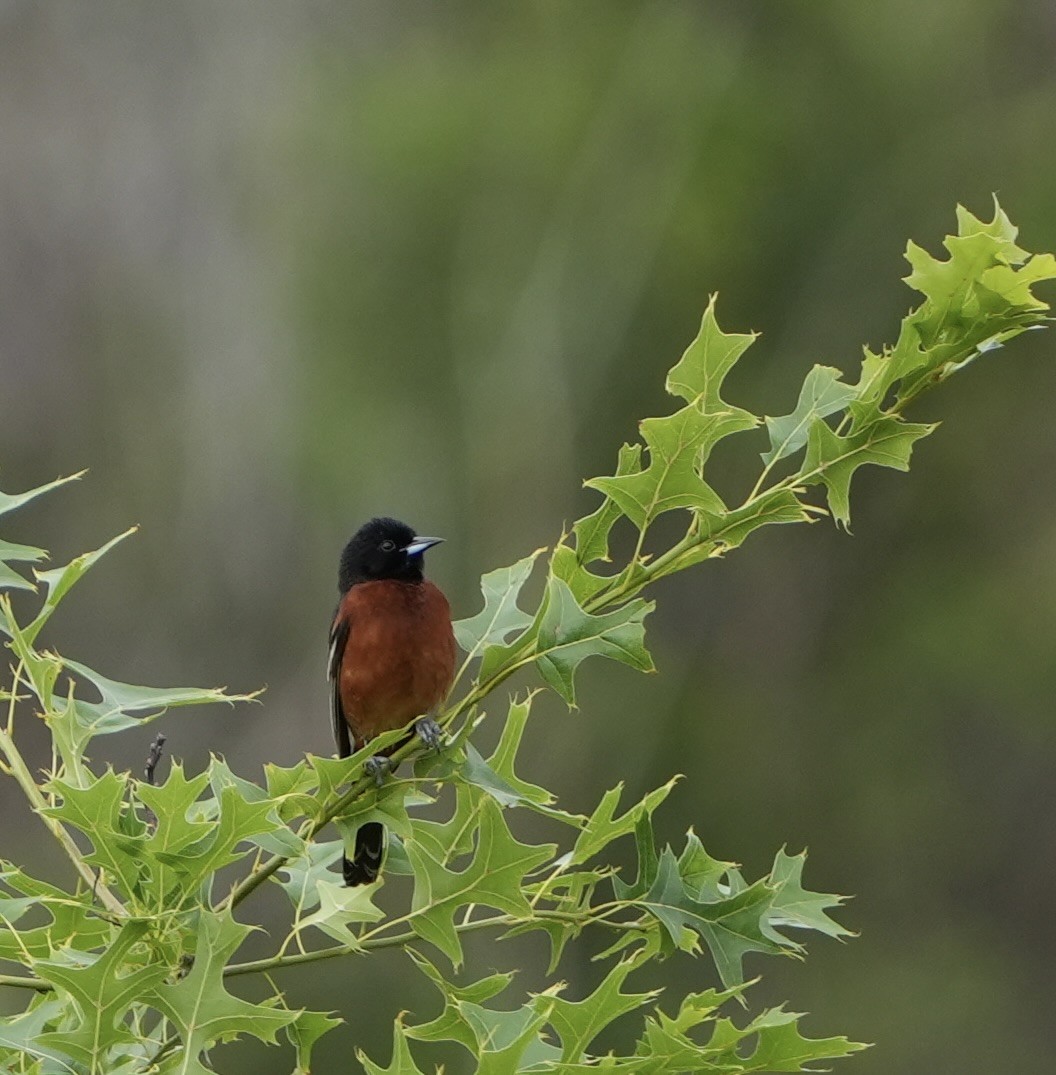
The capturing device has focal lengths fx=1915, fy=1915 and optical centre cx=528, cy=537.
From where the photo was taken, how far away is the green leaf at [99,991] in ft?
8.31

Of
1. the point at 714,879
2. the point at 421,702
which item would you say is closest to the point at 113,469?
the point at 421,702

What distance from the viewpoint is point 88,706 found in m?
3.21

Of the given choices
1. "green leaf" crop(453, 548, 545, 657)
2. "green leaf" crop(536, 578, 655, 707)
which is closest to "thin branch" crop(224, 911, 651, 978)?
"green leaf" crop(536, 578, 655, 707)

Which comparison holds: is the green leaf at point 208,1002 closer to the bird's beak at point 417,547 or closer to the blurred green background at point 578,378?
the bird's beak at point 417,547

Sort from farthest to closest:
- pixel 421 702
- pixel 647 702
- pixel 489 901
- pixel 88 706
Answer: pixel 647 702, pixel 421 702, pixel 88 706, pixel 489 901

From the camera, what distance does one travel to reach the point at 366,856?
11.6 feet

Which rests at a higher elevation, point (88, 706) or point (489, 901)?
point (88, 706)

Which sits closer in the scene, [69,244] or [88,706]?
[88,706]

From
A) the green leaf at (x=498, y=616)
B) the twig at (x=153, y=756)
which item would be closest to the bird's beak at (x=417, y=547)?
the green leaf at (x=498, y=616)

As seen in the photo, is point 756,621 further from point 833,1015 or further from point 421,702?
point 421,702

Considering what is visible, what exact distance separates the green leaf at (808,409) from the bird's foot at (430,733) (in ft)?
2.14

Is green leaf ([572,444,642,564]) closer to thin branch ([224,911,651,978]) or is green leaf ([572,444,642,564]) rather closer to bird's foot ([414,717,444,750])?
bird's foot ([414,717,444,750])

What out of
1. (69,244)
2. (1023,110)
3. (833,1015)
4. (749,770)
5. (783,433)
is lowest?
(833,1015)

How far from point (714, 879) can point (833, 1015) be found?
14.2 metres
